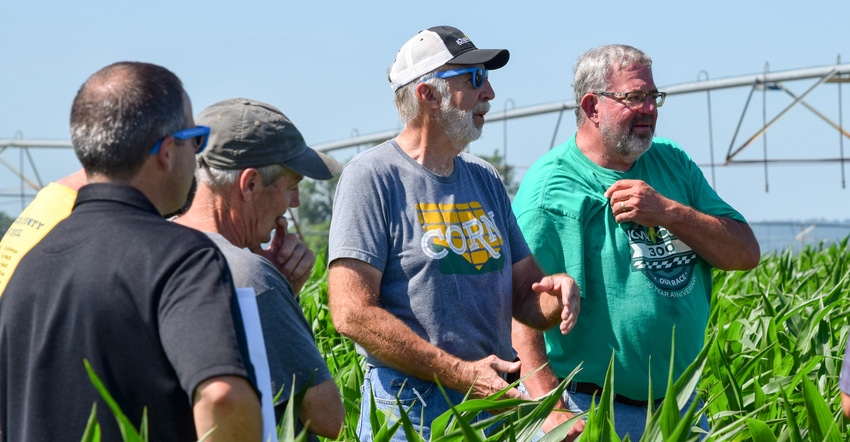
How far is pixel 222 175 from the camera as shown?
7.89 feet

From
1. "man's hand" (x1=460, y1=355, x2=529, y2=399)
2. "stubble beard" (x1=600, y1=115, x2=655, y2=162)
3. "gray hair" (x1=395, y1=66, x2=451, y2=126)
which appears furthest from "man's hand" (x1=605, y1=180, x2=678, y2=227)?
"man's hand" (x1=460, y1=355, x2=529, y2=399)

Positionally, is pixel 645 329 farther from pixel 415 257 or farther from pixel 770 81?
pixel 770 81

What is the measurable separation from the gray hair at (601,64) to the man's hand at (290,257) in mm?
1196

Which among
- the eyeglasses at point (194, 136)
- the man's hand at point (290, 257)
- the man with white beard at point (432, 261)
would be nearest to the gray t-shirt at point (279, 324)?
the eyeglasses at point (194, 136)

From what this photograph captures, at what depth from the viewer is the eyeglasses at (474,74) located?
3222 mm

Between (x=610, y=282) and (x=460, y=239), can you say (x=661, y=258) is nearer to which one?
(x=610, y=282)

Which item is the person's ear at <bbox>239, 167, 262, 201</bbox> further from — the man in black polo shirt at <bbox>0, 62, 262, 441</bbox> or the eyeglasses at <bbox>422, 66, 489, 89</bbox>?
the eyeglasses at <bbox>422, 66, 489, 89</bbox>

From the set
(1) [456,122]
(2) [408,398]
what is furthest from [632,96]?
(2) [408,398]

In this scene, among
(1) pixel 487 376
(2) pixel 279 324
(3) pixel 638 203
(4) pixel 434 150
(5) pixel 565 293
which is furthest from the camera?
(3) pixel 638 203

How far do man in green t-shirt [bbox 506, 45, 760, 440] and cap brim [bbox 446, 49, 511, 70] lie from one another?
0.40m

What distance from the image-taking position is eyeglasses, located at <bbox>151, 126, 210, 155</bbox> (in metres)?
2.02

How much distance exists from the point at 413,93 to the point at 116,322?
4.82 feet

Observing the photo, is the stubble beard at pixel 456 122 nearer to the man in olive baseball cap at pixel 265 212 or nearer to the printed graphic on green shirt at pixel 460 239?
the printed graphic on green shirt at pixel 460 239

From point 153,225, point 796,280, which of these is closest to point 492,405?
point 153,225
